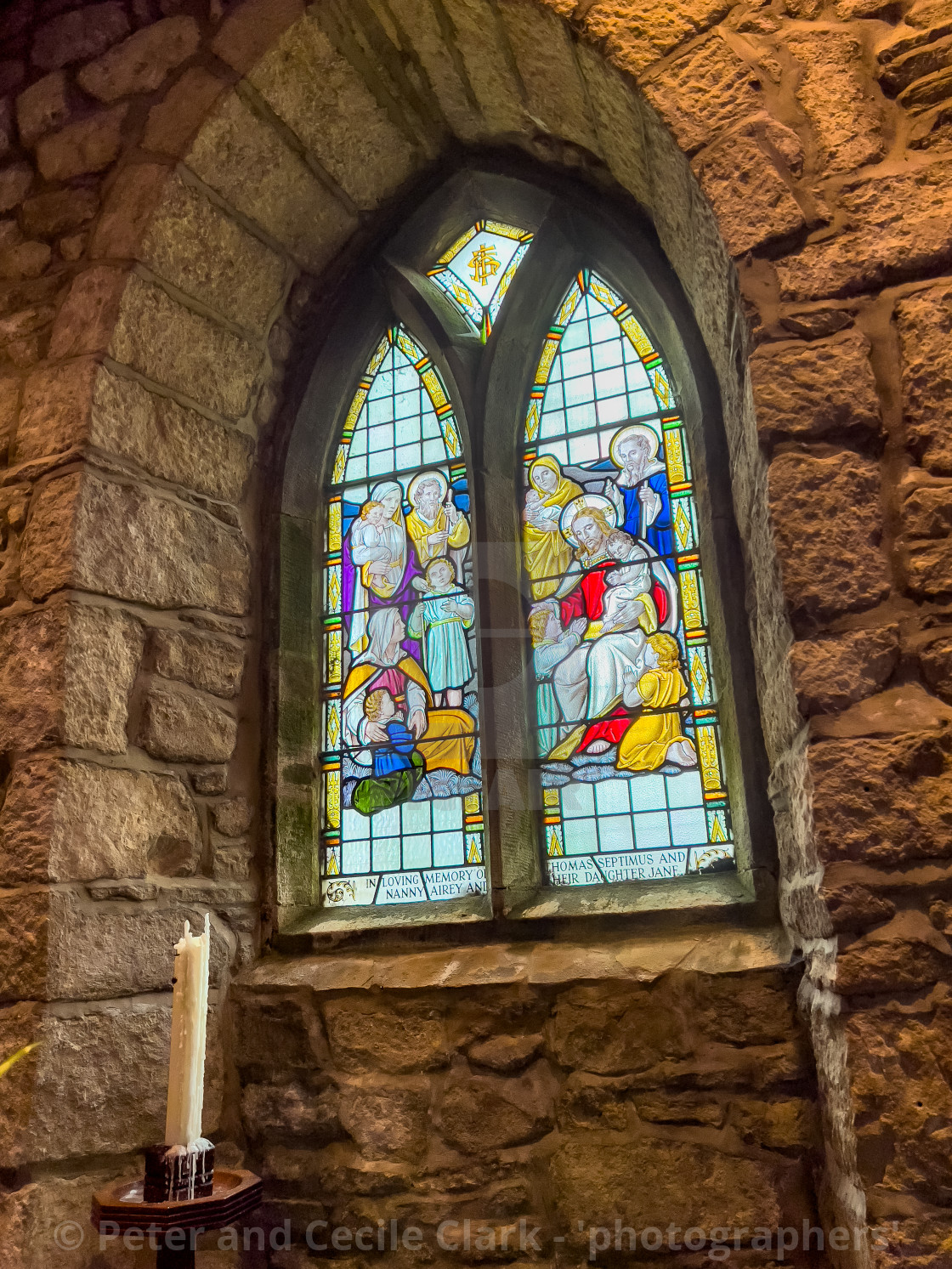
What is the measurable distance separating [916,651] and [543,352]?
169 cm

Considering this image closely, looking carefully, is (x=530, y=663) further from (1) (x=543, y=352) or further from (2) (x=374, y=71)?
(2) (x=374, y=71)

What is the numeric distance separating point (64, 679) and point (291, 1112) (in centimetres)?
113

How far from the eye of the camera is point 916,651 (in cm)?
154

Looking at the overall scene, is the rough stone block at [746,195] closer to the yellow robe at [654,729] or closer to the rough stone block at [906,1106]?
the yellow robe at [654,729]

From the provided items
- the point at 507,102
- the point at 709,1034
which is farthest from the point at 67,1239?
the point at 507,102

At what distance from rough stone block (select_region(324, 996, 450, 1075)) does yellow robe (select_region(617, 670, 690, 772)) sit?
2.52 ft

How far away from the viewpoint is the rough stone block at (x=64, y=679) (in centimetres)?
216

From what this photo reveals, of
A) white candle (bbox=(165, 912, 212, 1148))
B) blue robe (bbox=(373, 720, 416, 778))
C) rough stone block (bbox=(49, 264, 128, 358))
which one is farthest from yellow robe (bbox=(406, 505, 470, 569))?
white candle (bbox=(165, 912, 212, 1148))

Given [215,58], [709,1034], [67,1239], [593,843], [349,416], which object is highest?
[215,58]

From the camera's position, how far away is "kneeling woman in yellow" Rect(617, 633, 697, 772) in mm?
2414

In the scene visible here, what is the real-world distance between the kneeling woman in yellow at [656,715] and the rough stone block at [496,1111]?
30.0 inches

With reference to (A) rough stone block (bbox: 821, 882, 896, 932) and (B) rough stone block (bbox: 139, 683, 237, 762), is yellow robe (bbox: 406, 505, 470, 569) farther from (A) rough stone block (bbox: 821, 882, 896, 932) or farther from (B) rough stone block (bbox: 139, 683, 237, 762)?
(A) rough stone block (bbox: 821, 882, 896, 932)

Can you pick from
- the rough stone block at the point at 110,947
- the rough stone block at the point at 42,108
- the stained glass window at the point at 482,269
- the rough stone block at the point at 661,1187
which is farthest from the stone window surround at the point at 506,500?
the rough stone block at the point at 42,108

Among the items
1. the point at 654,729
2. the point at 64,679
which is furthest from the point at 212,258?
the point at 654,729
